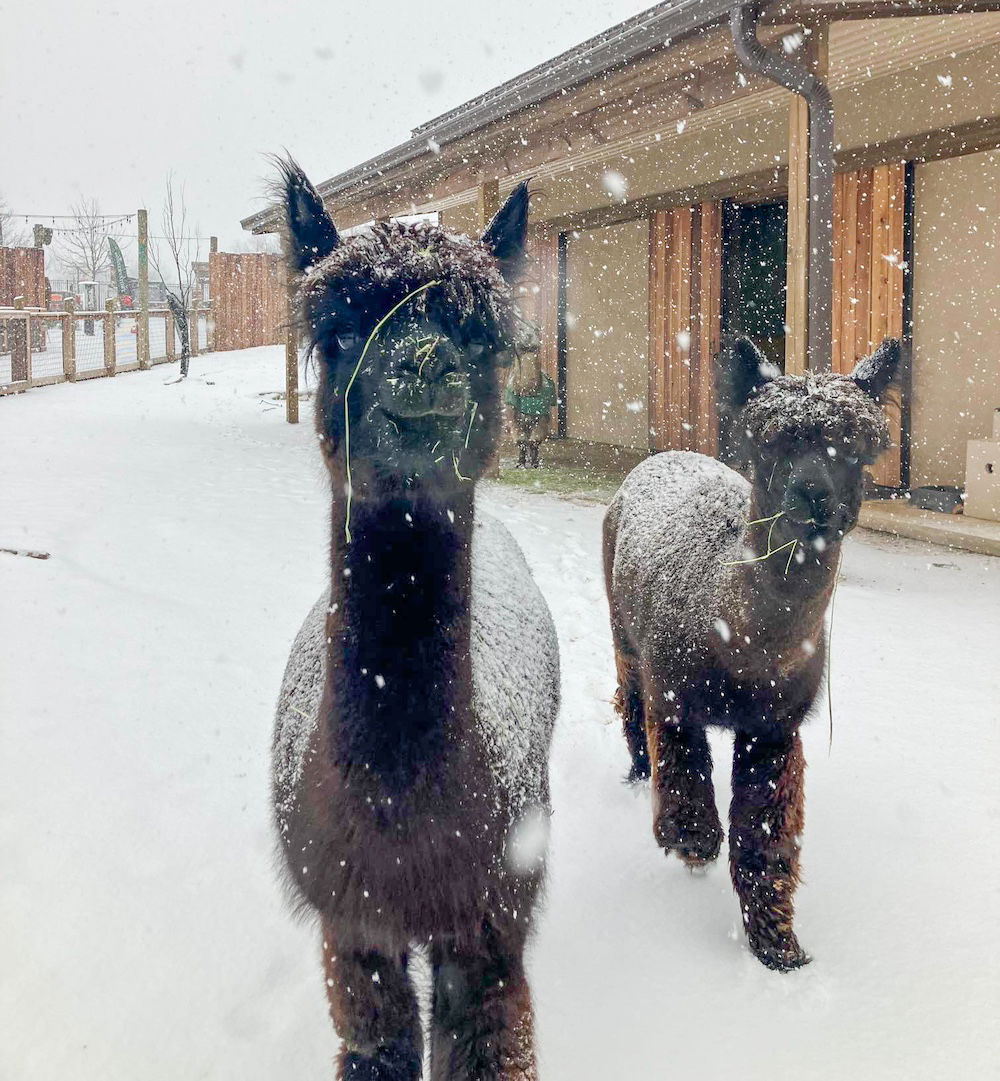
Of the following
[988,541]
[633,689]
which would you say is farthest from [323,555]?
[988,541]

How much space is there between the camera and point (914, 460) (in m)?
7.75

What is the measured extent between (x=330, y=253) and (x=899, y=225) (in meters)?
7.40

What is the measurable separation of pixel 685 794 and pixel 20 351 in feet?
44.6

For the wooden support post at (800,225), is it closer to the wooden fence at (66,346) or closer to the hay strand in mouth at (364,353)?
the hay strand in mouth at (364,353)

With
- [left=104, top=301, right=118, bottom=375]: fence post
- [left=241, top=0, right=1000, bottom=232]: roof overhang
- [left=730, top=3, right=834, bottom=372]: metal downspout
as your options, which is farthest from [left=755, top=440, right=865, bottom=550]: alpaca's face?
[left=104, top=301, right=118, bottom=375]: fence post

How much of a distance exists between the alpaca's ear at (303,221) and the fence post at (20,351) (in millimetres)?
13048

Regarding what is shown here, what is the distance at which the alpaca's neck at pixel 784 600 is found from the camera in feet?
7.50

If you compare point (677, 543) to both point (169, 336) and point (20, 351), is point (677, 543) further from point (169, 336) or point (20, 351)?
point (169, 336)

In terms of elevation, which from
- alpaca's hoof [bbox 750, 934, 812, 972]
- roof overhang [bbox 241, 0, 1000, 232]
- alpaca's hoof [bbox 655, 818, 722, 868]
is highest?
roof overhang [bbox 241, 0, 1000, 232]

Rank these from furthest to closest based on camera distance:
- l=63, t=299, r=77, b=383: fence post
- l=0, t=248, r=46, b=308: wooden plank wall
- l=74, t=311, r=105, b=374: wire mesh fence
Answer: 1. l=0, t=248, r=46, b=308: wooden plank wall
2. l=74, t=311, r=105, b=374: wire mesh fence
3. l=63, t=299, r=77, b=383: fence post

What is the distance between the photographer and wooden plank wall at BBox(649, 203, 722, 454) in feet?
31.5

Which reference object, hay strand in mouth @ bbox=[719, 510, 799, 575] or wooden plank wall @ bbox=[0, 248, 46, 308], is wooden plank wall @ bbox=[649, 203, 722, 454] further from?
wooden plank wall @ bbox=[0, 248, 46, 308]

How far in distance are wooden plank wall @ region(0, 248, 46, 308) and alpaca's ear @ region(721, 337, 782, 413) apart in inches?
641

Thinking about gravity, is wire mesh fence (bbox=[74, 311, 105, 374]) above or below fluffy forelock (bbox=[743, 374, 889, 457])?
above
